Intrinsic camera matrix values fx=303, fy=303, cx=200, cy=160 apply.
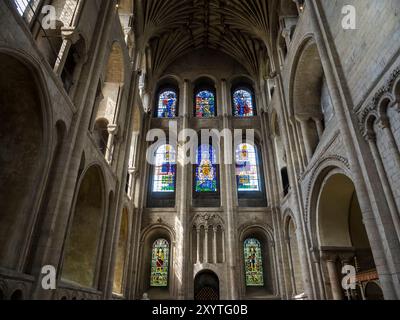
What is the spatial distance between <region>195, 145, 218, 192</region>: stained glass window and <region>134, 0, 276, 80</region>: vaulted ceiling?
665cm

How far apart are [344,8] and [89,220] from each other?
10835 millimetres

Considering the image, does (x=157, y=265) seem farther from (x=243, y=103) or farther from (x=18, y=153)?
(x=243, y=103)

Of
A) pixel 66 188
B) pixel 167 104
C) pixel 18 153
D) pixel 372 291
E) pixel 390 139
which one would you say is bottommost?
pixel 372 291

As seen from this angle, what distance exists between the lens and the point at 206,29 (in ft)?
71.3

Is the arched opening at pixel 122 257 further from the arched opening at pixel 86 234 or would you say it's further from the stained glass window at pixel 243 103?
the stained glass window at pixel 243 103

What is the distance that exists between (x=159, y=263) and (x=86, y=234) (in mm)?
6562

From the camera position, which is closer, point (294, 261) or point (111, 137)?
point (111, 137)

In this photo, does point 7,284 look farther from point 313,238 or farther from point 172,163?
point 172,163

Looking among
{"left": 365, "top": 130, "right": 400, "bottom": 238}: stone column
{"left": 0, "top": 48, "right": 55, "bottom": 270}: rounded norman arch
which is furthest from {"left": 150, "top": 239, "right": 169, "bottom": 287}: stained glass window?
{"left": 365, "top": 130, "right": 400, "bottom": 238}: stone column

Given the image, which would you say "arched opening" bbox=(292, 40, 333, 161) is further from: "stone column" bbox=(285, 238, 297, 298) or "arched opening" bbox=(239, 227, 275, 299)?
"arched opening" bbox=(239, 227, 275, 299)

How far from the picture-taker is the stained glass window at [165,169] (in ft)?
60.6

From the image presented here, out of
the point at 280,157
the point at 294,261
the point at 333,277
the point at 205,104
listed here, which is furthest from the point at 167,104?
the point at 333,277
